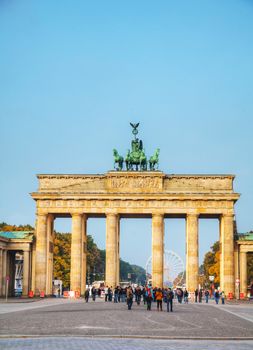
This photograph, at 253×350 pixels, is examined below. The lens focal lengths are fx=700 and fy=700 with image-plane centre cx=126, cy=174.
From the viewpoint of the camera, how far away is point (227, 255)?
287ft

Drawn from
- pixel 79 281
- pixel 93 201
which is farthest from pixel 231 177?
pixel 79 281

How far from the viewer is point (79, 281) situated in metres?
88.9

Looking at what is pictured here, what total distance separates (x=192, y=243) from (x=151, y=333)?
2404 inches

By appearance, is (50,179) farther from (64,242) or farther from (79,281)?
(64,242)

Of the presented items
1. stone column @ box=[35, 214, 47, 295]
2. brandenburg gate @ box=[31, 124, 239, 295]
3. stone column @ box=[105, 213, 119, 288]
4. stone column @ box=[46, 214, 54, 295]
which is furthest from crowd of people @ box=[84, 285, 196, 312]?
stone column @ box=[46, 214, 54, 295]

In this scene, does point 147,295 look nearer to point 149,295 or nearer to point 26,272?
point 149,295

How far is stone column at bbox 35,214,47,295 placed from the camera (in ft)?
288

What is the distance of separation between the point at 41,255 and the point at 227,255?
23.4 metres

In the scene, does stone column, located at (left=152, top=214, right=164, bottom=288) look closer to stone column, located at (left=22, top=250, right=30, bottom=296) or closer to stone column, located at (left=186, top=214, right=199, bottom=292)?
stone column, located at (left=186, top=214, right=199, bottom=292)

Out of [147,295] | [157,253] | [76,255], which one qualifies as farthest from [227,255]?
[147,295]

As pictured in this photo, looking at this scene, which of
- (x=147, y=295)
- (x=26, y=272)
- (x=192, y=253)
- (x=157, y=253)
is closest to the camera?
(x=147, y=295)

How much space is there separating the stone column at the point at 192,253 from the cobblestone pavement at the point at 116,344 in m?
63.6

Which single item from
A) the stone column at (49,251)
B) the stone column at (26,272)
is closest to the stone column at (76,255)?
the stone column at (49,251)

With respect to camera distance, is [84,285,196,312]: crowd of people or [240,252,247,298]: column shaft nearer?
[84,285,196,312]: crowd of people
